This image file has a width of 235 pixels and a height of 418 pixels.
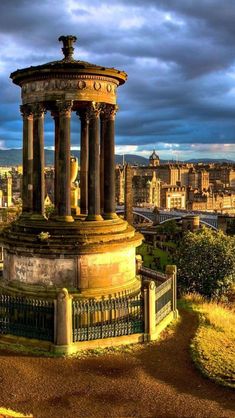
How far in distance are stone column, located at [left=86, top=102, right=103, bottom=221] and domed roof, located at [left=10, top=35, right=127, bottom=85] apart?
1.17m

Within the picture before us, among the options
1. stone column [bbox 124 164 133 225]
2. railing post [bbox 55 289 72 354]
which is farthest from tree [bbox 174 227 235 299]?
stone column [bbox 124 164 133 225]

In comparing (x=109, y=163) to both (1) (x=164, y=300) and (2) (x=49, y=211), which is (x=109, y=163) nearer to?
(1) (x=164, y=300)

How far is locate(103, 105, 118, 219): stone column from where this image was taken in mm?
18359

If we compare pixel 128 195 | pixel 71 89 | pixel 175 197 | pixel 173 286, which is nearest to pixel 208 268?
pixel 173 286

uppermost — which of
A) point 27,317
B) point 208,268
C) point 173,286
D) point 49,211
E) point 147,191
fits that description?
point 147,191

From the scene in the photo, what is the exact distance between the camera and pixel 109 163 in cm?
1853

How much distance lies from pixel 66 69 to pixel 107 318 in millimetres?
8364

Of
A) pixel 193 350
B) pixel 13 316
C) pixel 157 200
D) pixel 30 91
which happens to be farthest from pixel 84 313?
pixel 157 200

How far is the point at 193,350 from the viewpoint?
590 inches

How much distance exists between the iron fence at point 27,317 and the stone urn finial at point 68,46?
8.70m

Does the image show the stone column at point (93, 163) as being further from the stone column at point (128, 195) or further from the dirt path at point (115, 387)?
the stone column at point (128, 195)

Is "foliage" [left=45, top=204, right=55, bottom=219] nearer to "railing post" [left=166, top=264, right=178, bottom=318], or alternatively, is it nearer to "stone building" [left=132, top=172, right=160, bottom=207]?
"railing post" [left=166, top=264, right=178, bottom=318]

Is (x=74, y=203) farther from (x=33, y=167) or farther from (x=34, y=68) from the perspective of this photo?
(x=34, y=68)

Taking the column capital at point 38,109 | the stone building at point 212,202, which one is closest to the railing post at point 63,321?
the column capital at point 38,109
